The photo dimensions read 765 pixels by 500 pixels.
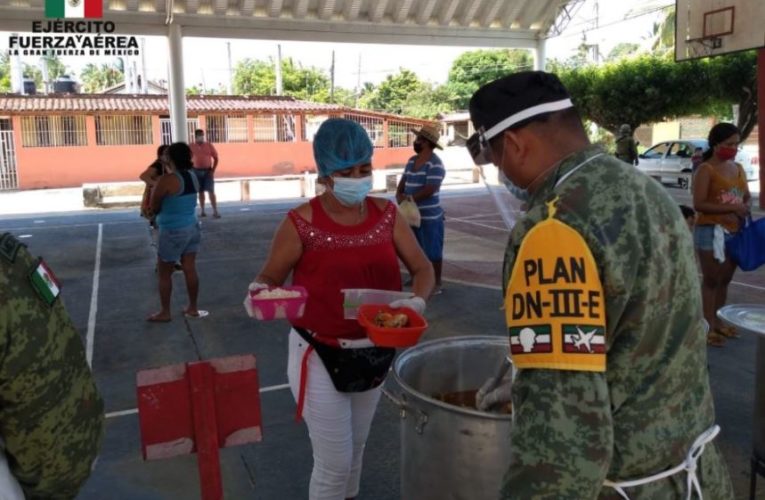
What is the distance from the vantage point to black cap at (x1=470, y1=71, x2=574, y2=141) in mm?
1280

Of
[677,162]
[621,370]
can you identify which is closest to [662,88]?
[677,162]

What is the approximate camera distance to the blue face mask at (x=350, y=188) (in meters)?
2.47

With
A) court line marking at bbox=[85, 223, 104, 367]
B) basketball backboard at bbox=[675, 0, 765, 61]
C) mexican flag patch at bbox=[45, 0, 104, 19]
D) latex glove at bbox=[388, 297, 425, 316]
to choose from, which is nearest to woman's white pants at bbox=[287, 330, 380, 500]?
latex glove at bbox=[388, 297, 425, 316]

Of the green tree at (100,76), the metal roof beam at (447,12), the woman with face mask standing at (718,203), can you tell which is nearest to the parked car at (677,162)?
the metal roof beam at (447,12)

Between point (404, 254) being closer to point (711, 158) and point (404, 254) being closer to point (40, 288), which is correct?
point (40, 288)

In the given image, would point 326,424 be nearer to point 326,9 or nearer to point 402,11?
point 326,9

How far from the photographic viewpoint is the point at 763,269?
828cm

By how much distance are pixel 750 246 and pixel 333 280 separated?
370 centimetres

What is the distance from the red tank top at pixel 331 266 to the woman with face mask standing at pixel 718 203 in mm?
3402

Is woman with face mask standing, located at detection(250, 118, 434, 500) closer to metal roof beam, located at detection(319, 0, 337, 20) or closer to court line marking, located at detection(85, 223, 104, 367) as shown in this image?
court line marking, located at detection(85, 223, 104, 367)

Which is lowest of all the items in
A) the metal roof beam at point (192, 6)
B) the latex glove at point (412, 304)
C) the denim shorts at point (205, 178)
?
the latex glove at point (412, 304)

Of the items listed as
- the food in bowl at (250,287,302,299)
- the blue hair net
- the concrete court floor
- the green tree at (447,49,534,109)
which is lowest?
the concrete court floor

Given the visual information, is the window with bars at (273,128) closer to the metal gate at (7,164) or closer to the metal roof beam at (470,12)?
the metal gate at (7,164)

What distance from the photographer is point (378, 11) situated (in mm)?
14453
